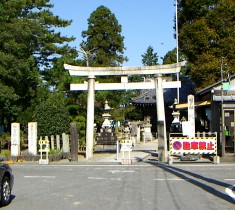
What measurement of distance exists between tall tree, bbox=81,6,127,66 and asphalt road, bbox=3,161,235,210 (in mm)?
41219

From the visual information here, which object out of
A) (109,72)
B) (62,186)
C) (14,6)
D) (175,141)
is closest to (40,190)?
(62,186)

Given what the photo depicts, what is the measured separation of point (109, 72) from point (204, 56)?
34.9 feet

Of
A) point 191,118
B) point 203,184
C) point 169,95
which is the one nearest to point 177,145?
point 191,118

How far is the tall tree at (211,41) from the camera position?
33.5 metres

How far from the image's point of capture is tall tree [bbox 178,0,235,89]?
110 feet

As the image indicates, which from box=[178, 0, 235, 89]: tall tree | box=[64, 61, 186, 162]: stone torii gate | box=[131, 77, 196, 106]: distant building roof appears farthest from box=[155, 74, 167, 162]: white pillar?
box=[131, 77, 196, 106]: distant building roof

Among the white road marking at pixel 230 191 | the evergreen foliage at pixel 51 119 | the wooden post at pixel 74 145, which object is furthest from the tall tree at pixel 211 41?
the white road marking at pixel 230 191

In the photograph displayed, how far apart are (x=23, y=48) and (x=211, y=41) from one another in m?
14.0

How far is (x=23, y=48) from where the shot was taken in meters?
31.5

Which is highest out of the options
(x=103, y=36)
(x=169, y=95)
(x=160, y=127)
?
(x=103, y=36)

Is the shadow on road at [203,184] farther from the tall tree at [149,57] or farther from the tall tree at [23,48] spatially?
the tall tree at [149,57]

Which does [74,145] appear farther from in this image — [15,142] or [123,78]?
[123,78]

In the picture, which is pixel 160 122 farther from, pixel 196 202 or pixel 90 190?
pixel 196 202

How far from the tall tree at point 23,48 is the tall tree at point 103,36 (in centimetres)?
1702
